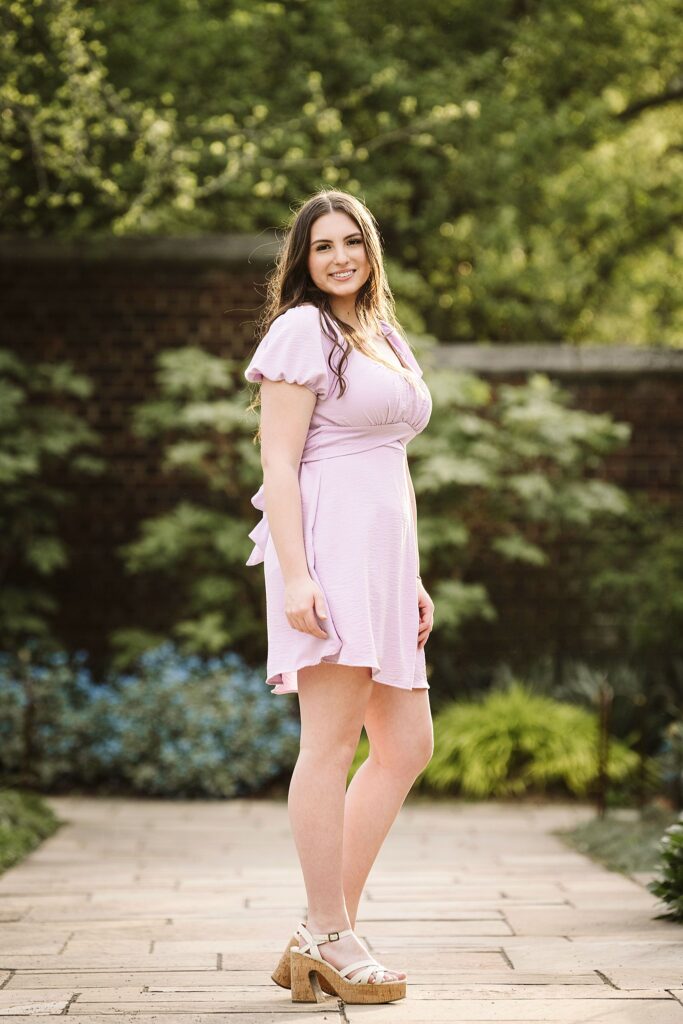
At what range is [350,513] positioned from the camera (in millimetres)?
2885

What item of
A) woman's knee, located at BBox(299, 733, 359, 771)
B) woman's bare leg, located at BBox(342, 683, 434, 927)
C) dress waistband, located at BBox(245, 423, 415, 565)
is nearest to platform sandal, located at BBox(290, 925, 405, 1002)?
woman's bare leg, located at BBox(342, 683, 434, 927)

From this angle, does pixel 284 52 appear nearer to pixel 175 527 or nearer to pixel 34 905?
pixel 175 527

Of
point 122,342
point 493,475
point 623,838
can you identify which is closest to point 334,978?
point 623,838

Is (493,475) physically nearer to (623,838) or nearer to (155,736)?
(155,736)

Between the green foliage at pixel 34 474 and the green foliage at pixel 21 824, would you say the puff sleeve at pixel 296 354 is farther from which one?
the green foliage at pixel 34 474

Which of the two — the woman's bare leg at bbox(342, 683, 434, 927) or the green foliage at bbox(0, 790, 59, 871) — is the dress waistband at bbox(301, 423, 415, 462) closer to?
the woman's bare leg at bbox(342, 683, 434, 927)

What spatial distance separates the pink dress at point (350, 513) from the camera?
9.36ft

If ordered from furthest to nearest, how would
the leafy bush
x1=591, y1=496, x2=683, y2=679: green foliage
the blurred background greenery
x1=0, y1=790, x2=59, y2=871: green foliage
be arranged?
x1=591, y1=496, x2=683, y2=679: green foliage
the blurred background greenery
the leafy bush
x1=0, y1=790, x2=59, y2=871: green foliage

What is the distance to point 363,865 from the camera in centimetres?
297

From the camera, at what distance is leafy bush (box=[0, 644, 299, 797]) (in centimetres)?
687

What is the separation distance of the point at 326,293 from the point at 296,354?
22cm

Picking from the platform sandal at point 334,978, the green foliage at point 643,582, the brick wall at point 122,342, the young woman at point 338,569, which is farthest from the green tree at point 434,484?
the platform sandal at point 334,978

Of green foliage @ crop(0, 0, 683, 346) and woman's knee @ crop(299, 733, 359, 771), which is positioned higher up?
green foliage @ crop(0, 0, 683, 346)

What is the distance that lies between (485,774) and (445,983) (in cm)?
400
